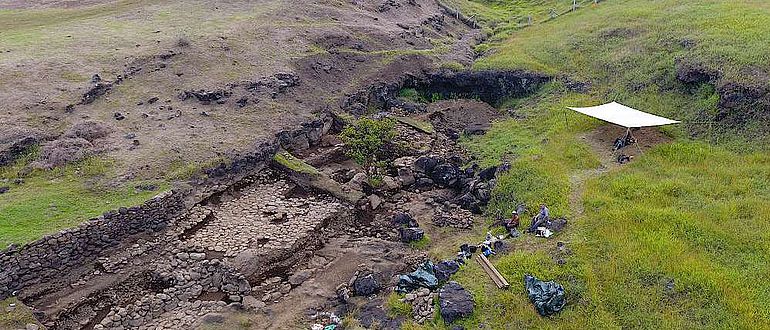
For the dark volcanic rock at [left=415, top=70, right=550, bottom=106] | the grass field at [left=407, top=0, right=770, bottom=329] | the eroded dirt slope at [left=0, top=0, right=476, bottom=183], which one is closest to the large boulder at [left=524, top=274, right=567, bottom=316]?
the grass field at [left=407, top=0, right=770, bottom=329]

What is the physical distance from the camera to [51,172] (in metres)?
24.2

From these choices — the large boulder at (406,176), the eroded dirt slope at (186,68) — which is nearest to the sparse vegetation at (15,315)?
the eroded dirt slope at (186,68)

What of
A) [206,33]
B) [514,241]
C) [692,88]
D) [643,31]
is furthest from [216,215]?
[643,31]

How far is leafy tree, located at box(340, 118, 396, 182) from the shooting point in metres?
27.3

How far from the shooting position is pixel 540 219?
848 inches

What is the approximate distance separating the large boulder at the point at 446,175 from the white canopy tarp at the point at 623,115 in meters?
7.66

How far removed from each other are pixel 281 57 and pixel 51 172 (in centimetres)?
1636

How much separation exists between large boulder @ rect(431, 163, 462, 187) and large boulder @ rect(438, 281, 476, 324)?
9871 mm

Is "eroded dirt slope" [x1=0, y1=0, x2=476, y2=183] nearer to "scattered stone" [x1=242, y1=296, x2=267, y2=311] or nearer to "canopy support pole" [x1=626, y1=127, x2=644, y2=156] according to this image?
"scattered stone" [x1=242, y1=296, x2=267, y2=311]

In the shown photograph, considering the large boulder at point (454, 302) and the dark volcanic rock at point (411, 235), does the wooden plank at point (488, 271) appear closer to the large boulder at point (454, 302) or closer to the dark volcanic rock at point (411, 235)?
the large boulder at point (454, 302)

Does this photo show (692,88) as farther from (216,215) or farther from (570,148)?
(216,215)

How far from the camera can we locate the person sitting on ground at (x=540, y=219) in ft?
70.2

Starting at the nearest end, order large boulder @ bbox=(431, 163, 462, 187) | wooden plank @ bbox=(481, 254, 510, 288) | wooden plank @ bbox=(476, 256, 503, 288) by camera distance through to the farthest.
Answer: wooden plank @ bbox=(481, 254, 510, 288) < wooden plank @ bbox=(476, 256, 503, 288) < large boulder @ bbox=(431, 163, 462, 187)

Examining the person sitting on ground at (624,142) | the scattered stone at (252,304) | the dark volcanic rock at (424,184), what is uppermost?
the person sitting on ground at (624,142)
